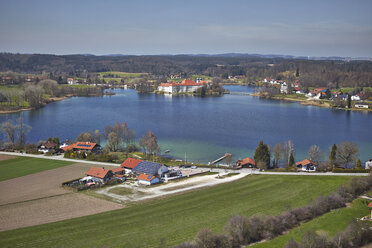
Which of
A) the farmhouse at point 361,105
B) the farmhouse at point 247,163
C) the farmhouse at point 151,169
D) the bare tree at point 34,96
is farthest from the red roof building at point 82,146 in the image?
the farmhouse at point 361,105

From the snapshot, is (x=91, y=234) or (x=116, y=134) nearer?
(x=91, y=234)

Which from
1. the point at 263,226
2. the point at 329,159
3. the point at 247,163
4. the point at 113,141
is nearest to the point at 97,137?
the point at 113,141

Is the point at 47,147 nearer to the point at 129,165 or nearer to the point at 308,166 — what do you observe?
the point at 129,165

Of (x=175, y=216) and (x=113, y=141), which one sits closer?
(x=175, y=216)

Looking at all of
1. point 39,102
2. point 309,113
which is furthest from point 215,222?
point 39,102

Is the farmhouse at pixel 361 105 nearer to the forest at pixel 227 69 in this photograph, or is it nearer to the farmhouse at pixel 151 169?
the forest at pixel 227 69

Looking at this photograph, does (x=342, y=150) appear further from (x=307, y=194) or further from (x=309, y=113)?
(x=309, y=113)
